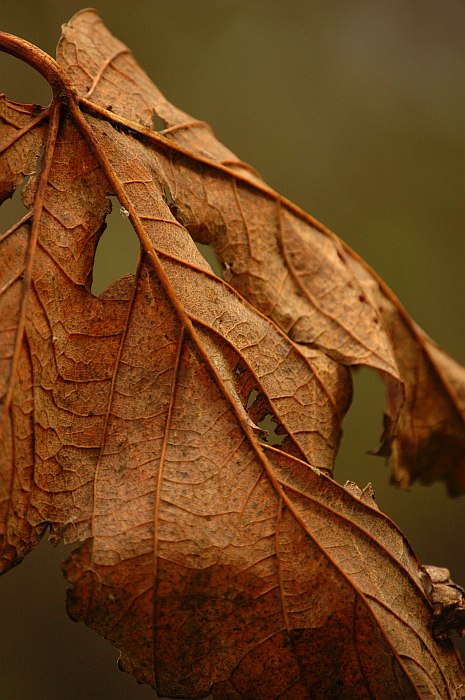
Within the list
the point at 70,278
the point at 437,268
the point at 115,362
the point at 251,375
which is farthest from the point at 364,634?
the point at 437,268

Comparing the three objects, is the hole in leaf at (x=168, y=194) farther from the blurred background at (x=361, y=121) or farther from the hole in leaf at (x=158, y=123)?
the blurred background at (x=361, y=121)

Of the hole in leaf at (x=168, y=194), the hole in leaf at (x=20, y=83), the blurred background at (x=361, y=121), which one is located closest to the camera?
the hole in leaf at (x=168, y=194)

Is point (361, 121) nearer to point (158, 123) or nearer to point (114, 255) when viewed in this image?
point (114, 255)

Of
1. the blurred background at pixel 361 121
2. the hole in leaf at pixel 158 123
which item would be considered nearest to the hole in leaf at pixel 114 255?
the blurred background at pixel 361 121

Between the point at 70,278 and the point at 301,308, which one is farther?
the point at 301,308

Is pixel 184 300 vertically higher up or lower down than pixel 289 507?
higher up

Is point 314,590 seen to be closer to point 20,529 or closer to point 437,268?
point 20,529
